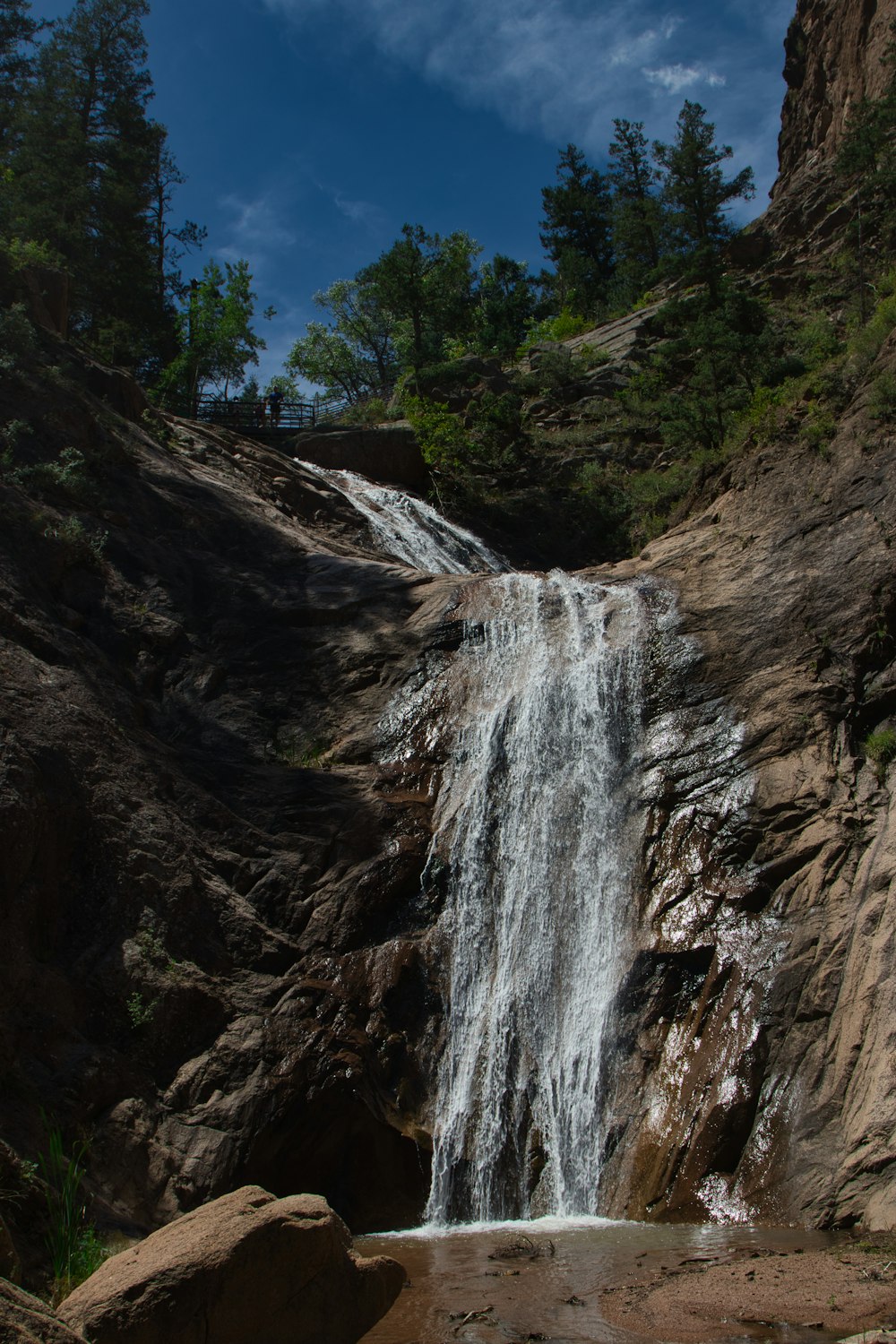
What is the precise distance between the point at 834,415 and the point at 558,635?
596 cm

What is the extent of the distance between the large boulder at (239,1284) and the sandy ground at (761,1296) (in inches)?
71.5

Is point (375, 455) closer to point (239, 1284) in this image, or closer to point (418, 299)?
point (418, 299)

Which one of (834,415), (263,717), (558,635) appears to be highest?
(834,415)

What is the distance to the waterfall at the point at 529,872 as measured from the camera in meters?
11.7

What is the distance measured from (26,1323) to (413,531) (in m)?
24.1

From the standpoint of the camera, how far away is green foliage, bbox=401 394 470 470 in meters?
31.0

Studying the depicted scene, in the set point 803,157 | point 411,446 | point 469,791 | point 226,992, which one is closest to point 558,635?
point 469,791

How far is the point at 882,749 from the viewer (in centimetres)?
1288

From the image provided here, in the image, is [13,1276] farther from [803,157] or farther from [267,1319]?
[803,157]

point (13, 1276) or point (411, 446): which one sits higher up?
point (411, 446)

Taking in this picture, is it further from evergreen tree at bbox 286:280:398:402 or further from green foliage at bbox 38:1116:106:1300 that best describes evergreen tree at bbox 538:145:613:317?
green foliage at bbox 38:1116:106:1300

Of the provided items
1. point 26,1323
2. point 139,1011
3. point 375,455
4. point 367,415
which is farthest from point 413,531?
point 26,1323

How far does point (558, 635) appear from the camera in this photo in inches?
695

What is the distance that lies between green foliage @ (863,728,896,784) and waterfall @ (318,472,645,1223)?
3179mm
